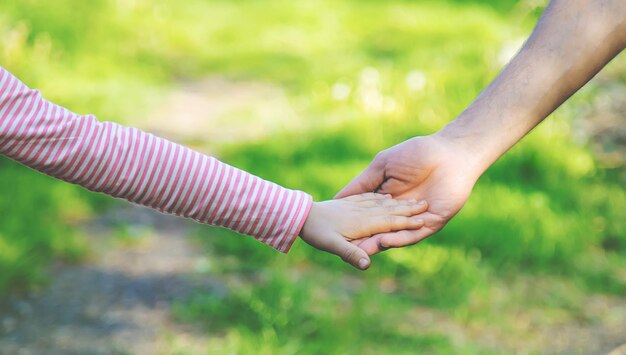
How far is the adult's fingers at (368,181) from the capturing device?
191cm

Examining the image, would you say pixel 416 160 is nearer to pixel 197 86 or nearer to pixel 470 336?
pixel 470 336

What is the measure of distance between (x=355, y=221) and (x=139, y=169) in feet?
1.55

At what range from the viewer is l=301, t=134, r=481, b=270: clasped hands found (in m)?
1.76

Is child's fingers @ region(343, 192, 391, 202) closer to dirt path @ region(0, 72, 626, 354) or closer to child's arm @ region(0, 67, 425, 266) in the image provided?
child's arm @ region(0, 67, 425, 266)

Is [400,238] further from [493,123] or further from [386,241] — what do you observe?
[493,123]

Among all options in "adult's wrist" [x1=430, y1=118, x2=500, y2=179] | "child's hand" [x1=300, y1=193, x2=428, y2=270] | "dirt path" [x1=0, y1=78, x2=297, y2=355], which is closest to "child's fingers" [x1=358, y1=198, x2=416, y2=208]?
"child's hand" [x1=300, y1=193, x2=428, y2=270]

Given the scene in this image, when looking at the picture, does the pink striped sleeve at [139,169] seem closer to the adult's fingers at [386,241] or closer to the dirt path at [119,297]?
the adult's fingers at [386,241]

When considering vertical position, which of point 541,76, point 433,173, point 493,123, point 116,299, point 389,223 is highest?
point 541,76

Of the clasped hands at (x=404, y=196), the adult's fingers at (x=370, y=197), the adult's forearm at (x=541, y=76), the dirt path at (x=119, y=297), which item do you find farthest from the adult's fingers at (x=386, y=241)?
the dirt path at (x=119, y=297)

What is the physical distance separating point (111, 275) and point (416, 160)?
125cm

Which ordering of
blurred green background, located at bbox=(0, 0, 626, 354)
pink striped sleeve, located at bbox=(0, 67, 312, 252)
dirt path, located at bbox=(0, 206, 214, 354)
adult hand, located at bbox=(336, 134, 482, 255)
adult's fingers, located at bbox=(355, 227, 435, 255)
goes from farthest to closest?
blurred green background, located at bbox=(0, 0, 626, 354) → dirt path, located at bbox=(0, 206, 214, 354) → adult hand, located at bbox=(336, 134, 482, 255) → adult's fingers, located at bbox=(355, 227, 435, 255) → pink striped sleeve, located at bbox=(0, 67, 312, 252)

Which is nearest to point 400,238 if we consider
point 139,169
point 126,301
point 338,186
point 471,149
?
point 471,149

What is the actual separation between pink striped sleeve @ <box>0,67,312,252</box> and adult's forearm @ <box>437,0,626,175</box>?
0.46m

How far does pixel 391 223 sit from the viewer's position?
179cm
